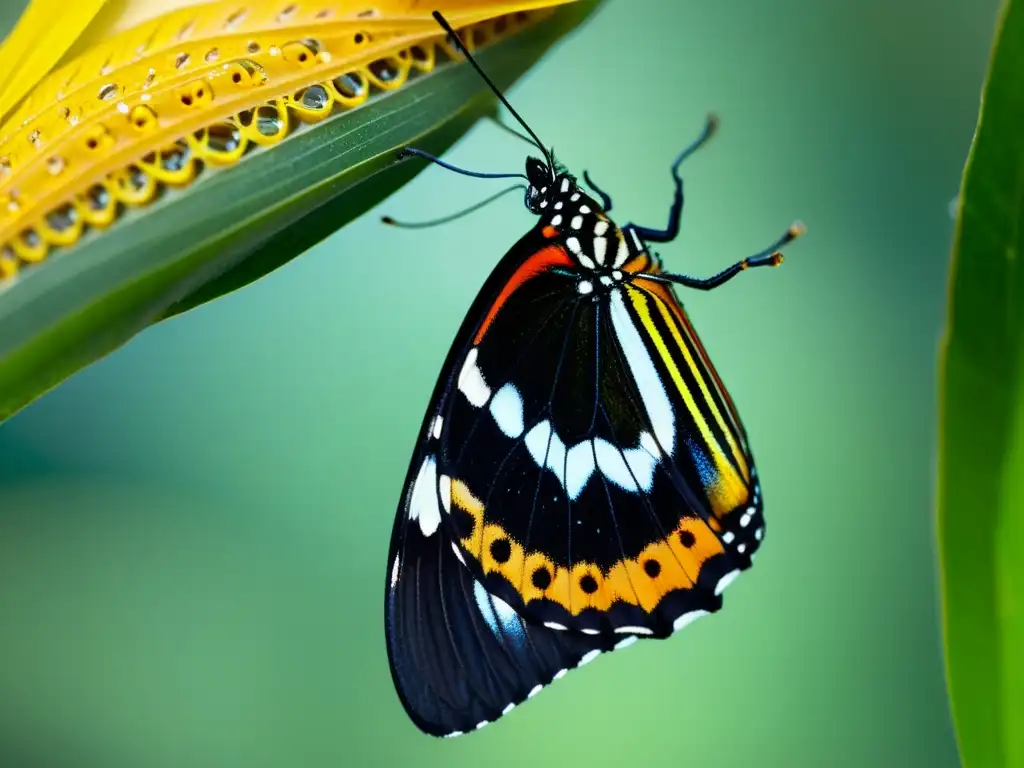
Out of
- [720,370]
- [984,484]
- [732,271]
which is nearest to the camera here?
[984,484]

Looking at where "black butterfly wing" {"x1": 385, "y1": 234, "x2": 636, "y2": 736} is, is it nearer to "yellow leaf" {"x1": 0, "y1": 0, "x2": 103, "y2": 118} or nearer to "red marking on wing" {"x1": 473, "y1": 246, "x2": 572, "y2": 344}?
"red marking on wing" {"x1": 473, "y1": 246, "x2": 572, "y2": 344}

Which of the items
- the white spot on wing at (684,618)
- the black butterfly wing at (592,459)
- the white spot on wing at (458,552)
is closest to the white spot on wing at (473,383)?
the black butterfly wing at (592,459)

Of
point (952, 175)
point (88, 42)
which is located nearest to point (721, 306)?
point (952, 175)

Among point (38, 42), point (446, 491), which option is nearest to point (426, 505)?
point (446, 491)

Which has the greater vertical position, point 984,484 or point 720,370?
point 720,370

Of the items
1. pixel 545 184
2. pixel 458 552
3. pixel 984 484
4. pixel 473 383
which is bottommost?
pixel 984 484

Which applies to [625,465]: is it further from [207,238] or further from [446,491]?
[207,238]
